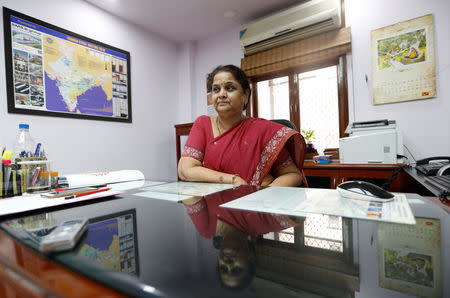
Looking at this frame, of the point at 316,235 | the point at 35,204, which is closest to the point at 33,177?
the point at 35,204

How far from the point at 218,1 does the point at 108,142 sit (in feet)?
Result: 6.66

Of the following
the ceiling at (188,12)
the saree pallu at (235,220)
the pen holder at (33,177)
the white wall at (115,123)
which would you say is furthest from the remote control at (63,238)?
the ceiling at (188,12)

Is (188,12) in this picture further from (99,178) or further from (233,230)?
(233,230)

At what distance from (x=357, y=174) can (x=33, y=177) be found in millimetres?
2019

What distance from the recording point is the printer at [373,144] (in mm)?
1735

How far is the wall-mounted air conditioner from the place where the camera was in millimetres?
2314

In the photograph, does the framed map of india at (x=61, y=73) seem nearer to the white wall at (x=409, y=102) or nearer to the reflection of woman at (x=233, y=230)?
the reflection of woman at (x=233, y=230)

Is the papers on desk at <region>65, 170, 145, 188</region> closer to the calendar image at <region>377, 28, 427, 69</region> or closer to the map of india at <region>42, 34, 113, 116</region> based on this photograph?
the map of india at <region>42, 34, 113, 116</region>

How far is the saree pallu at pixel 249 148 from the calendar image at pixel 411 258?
78 cm

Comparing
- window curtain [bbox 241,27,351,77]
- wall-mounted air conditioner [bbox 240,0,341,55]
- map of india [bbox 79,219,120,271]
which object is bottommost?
map of india [bbox 79,219,120,271]

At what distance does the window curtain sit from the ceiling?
0.48 m

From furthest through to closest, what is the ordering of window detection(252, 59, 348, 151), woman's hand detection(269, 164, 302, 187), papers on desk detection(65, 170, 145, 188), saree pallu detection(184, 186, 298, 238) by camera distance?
window detection(252, 59, 348, 151) < woman's hand detection(269, 164, 302, 187) < papers on desk detection(65, 170, 145, 188) < saree pallu detection(184, 186, 298, 238)

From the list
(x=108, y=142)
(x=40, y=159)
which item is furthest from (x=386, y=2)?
(x=108, y=142)

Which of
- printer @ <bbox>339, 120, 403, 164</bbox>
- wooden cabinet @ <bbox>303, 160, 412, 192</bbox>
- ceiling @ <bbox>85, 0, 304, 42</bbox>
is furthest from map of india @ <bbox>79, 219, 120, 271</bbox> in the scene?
ceiling @ <bbox>85, 0, 304, 42</bbox>
